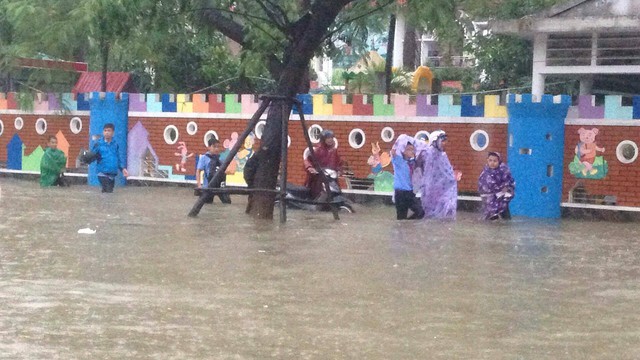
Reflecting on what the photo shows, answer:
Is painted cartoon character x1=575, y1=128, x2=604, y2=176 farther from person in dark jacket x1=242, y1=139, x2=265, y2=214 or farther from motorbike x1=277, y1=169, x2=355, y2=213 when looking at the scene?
person in dark jacket x1=242, y1=139, x2=265, y2=214

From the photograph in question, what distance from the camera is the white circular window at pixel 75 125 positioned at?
25469 mm

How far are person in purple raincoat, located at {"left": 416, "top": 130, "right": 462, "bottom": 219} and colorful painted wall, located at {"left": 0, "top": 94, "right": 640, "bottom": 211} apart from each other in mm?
2011

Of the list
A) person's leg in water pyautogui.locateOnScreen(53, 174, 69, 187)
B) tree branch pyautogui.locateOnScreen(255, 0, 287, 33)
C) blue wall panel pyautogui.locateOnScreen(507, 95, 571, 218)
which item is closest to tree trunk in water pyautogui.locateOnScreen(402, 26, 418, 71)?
person's leg in water pyautogui.locateOnScreen(53, 174, 69, 187)

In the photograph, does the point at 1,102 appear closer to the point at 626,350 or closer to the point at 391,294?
the point at 391,294

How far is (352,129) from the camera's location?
69.9ft

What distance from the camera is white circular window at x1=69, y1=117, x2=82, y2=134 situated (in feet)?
83.6

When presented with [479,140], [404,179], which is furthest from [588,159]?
[404,179]

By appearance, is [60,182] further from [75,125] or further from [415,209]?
[415,209]

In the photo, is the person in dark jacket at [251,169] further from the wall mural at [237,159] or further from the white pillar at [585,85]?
the white pillar at [585,85]

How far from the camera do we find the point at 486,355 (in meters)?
7.20

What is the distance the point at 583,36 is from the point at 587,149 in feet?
8.47

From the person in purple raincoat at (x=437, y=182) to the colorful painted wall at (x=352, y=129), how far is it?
201 centimetres

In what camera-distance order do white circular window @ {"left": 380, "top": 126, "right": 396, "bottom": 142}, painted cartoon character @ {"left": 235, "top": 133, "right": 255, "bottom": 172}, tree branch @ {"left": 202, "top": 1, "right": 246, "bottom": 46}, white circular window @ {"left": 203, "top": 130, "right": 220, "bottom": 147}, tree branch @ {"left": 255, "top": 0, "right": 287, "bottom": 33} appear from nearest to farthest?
1. tree branch @ {"left": 255, "top": 0, "right": 287, "bottom": 33}
2. white circular window @ {"left": 380, "top": 126, "right": 396, "bottom": 142}
3. tree branch @ {"left": 202, "top": 1, "right": 246, "bottom": 46}
4. painted cartoon character @ {"left": 235, "top": 133, "right": 255, "bottom": 172}
5. white circular window @ {"left": 203, "top": 130, "right": 220, "bottom": 147}

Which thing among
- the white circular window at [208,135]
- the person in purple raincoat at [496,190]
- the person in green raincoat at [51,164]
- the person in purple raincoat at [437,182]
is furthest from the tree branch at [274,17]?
the person in green raincoat at [51,164]
